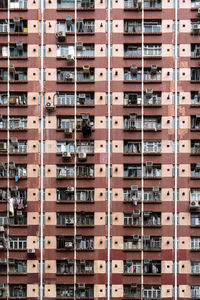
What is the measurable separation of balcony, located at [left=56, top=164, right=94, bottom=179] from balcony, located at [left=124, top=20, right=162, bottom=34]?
7.68m

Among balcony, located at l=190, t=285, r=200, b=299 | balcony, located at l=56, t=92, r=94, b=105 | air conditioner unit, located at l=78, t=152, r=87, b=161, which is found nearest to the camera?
balcony, located at l=190, t=285, r=200, b=299

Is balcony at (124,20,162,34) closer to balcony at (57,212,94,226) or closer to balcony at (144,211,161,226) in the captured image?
balcony at (144,211,161,226)

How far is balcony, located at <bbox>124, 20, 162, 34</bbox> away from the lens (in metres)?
21.0

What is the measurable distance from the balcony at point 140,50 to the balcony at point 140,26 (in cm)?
80

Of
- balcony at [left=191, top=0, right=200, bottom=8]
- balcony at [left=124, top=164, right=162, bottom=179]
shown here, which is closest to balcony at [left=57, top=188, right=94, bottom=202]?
balcony at [left=124, top=164, right=162, bottom=179]

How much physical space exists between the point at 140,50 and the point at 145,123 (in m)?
3.95

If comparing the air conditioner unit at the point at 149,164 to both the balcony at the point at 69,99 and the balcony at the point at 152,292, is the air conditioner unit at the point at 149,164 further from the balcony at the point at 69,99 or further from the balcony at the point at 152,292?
the balcony at the point at 152,292

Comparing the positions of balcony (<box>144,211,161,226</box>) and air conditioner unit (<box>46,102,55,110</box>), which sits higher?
air conditioner unit (<box>46,102,55,110</box>)

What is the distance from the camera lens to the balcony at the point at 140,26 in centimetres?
2097

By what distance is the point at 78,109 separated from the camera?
68.1 ft

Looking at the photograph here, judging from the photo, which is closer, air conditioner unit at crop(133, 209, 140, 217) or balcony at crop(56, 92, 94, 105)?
air conditioner unit at crop(133, 209, 140, 217)

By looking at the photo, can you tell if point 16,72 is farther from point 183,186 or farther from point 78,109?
point 183,186

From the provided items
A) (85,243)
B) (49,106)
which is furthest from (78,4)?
(85,243)

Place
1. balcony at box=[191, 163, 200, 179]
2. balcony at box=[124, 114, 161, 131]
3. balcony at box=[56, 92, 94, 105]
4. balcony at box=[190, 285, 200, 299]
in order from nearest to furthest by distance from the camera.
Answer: balcony at box=[190, 285, 200, 299]
balcony at box=[191, 163, 200, 179]
balcony at box=[124, 114, 161, 131]
balcony at box=[56, 92, 94, 105]
